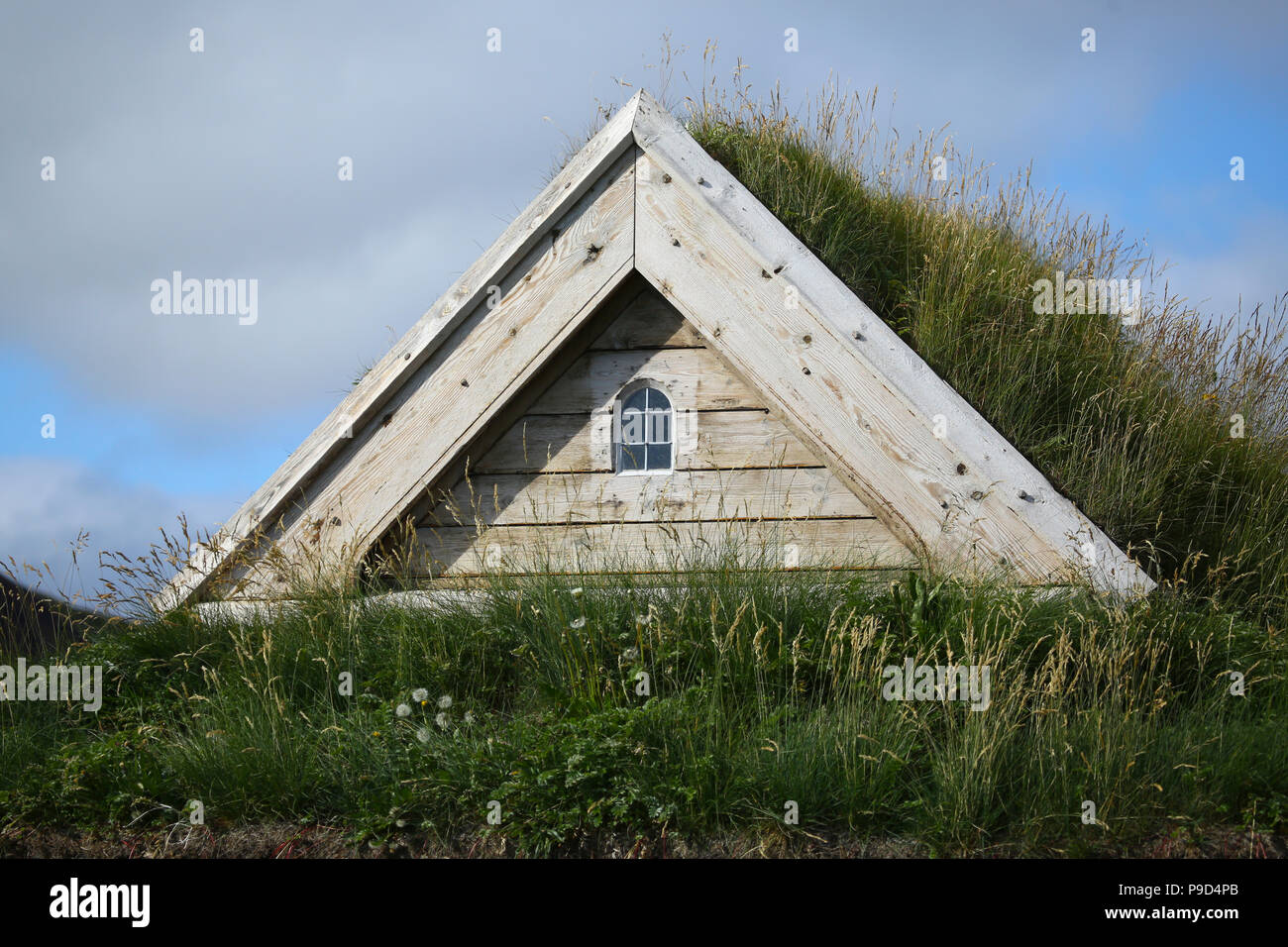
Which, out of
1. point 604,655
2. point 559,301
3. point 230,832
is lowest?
point 230,832

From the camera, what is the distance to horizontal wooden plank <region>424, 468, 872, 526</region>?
527cm

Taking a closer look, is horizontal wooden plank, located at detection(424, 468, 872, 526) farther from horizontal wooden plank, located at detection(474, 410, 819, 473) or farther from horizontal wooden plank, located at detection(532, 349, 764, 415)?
horizontal wooden plank, located at detection(532, 349, 764, 415)

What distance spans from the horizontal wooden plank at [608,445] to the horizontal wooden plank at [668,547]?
369 millimetres

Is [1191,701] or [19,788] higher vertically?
[1191,701]

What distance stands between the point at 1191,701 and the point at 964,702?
1.36 metres

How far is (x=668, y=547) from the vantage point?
16.6 ft

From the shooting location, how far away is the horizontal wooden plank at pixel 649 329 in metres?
5.51

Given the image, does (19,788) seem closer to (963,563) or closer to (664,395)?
(664,395)

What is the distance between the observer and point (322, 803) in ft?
13.4

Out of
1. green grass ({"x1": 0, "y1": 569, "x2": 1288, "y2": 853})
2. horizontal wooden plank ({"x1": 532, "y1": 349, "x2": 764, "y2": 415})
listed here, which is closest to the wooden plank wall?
horizontal wooden plank ({"x1": 532, "y1": 349, "x2": 764, "y2": 415})

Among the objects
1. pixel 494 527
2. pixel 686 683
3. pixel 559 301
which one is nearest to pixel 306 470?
pixel 494 527

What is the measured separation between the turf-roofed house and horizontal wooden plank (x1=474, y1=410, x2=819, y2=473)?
0.01 meters

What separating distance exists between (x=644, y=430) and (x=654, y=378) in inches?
12.2

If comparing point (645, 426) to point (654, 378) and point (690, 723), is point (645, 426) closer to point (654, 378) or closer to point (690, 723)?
point (654, 378)
